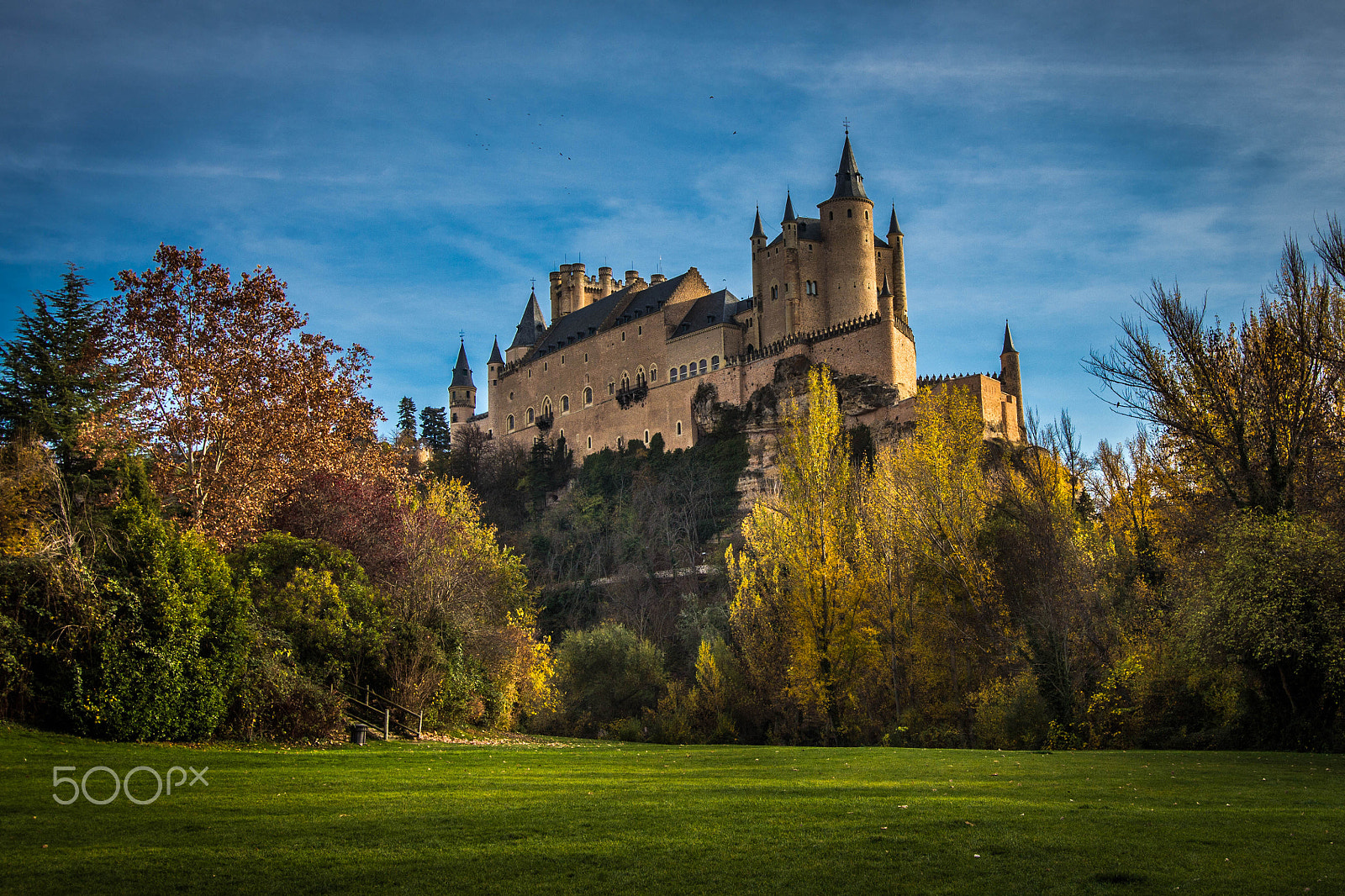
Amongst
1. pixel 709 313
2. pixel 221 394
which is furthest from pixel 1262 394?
pixel 709 313

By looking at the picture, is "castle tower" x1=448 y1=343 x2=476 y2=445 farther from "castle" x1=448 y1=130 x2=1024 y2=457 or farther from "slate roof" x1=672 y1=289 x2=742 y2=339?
"slate roof" x1=672 y1=289 x2=742 y2=339

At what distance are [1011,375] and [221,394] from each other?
4810 cm

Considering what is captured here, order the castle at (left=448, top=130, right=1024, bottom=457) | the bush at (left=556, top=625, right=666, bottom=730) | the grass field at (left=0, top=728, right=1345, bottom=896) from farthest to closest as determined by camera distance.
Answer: the castle at (left=448, top=130, right=1024, bottom=457), the bush at (left=556, top=625, right=666, bottom=730), the grass field at (left=0, top=728, right=1345, bottom=896)

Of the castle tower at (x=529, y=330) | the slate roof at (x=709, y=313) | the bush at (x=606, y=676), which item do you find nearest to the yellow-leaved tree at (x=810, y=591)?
the bush at (x=606, y=676)

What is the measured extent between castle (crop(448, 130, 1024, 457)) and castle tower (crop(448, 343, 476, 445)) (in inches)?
461

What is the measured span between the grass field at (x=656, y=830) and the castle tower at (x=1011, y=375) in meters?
46.9

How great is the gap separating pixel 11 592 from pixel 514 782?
323 inches

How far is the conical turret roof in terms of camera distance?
299ft

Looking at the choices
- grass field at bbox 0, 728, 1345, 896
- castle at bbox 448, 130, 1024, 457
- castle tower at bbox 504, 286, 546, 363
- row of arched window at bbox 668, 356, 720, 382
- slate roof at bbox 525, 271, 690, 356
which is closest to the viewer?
grass field at bbox 0, 728, 1345, 896

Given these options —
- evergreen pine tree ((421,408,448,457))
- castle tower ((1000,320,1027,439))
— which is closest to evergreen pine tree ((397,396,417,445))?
evergreen pine tree ((421,408,448,457))

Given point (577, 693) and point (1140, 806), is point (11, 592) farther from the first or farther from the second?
point (577, 693)

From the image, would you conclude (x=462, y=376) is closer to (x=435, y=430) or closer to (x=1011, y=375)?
(x=435, y=430)

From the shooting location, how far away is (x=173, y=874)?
705cm

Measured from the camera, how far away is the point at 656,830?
8789 millimetres
